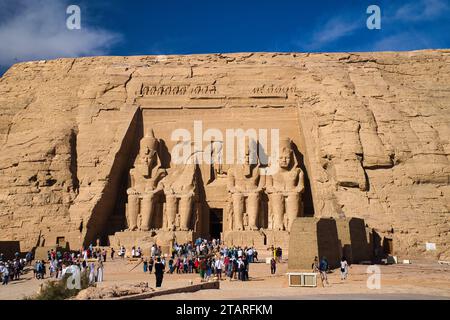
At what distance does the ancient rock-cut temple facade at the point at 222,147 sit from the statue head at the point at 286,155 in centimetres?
6

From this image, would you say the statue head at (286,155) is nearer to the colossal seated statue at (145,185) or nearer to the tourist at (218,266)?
the colossal seated statue at (145,185)

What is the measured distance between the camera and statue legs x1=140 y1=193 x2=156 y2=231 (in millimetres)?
20781

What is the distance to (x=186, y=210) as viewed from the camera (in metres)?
20.9

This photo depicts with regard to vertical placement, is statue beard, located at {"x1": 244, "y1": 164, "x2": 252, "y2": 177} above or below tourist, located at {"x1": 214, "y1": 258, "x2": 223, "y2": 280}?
above

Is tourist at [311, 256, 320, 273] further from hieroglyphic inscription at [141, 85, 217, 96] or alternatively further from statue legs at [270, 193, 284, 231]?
hieroglyphic inscription at [141, 85, 217, 96]

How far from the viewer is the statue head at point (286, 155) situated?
21.3m

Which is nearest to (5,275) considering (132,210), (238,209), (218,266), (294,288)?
(218,266)

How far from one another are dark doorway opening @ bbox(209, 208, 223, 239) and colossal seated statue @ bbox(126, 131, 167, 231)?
2748 mm

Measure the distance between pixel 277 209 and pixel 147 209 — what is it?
Result: 5.16m

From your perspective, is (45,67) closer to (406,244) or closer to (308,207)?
(308,207)

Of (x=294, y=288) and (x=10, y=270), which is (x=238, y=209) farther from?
(x=294, y=288)

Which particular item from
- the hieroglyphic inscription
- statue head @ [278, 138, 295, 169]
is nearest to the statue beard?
statue head @ [278, 138, 295, 169]

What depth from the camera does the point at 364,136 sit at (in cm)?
2002

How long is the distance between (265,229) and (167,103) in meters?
7.19
